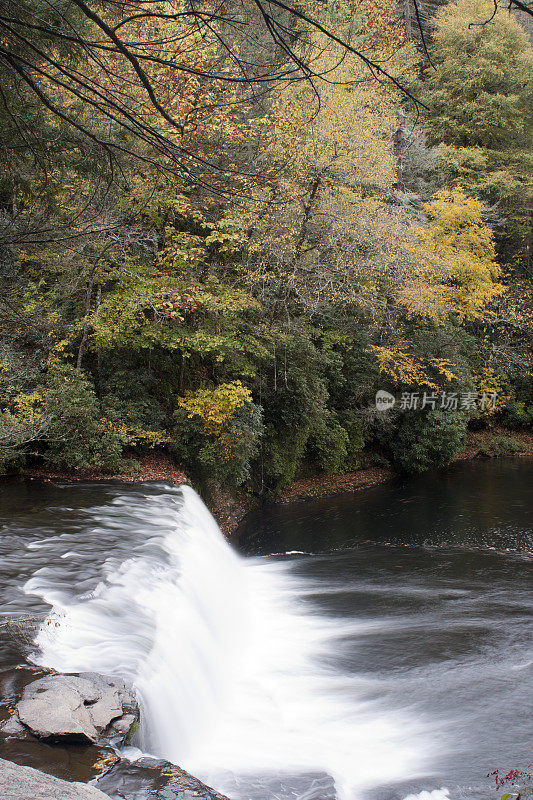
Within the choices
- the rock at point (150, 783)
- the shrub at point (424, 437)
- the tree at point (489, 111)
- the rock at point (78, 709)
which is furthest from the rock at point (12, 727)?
the tree at point (489, 111)

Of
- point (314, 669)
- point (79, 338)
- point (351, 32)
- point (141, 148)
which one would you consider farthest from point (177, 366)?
point (351, 32)

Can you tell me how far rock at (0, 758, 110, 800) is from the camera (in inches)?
95.2

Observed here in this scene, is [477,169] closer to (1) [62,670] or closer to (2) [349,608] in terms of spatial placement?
(2) [349,608]

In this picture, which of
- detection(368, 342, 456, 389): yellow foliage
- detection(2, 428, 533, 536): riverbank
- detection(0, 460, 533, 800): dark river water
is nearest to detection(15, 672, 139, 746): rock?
detection(0, 460, 533, 800): dark river water

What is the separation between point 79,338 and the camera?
11766mm

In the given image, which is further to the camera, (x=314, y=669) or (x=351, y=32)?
(x=351, y=32)

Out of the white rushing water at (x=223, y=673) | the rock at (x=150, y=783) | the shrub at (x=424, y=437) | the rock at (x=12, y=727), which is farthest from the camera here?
the shrub at (x=424, y=437)

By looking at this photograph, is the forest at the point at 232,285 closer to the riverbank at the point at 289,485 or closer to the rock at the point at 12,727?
the riverbank at the point at 289,485

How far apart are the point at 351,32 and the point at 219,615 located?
22.3m

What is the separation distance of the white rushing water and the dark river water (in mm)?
19

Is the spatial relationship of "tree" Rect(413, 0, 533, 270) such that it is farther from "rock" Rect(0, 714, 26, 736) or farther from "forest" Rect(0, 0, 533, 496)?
"rock" Rect(0, 714, 26, 736)

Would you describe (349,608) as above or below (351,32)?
below

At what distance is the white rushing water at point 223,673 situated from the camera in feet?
14.5

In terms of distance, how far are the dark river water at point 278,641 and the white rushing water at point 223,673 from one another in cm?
2
